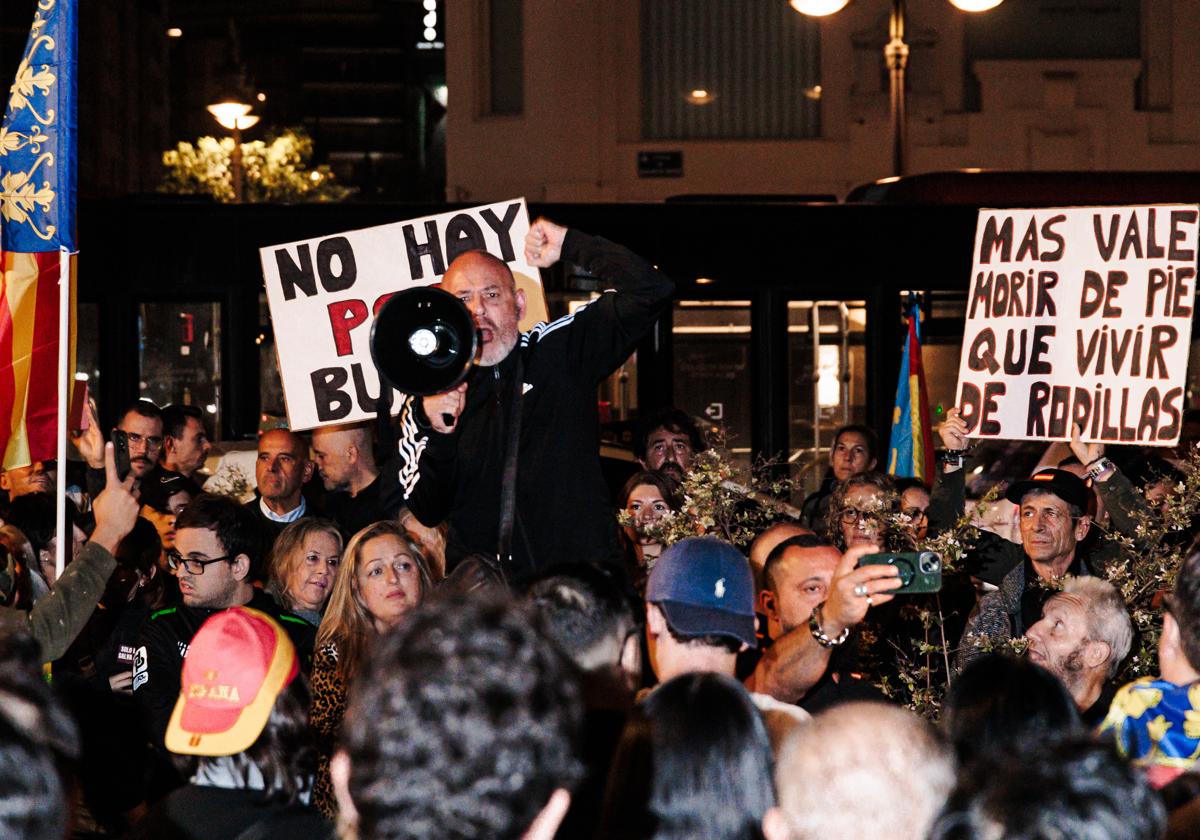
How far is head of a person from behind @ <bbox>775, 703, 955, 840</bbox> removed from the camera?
9.27 ft

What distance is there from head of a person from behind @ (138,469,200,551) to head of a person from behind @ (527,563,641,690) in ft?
15.3

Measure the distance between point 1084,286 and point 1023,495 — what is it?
173 centimetres

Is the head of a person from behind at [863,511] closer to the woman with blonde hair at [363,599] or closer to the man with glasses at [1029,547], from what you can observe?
the man with glasses at [1029,547]

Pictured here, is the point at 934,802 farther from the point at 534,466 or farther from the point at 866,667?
the point at 866,667

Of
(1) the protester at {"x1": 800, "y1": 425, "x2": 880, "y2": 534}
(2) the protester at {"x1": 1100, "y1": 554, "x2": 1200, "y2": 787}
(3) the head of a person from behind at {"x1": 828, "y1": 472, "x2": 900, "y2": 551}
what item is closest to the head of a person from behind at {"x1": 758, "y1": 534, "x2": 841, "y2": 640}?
(3) the head of a person from behind at {"x1": 828, "y1": 472, "x2": 900, "y2": 551}

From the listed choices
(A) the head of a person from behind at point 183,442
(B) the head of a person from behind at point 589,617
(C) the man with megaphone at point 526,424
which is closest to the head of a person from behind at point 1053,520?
(C) the man with megaphone at point 526,424

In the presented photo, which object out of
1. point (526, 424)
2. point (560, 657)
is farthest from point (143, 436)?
point (560, 657)

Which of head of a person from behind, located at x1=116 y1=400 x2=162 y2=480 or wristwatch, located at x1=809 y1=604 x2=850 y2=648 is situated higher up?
head of a person from behind, located at x1=116 y1=400 x2=162 y2=480

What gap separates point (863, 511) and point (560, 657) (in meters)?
3.77

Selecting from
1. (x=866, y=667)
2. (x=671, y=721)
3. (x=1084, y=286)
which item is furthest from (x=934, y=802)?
(x=1084, y=286)

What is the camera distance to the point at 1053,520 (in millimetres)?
6574

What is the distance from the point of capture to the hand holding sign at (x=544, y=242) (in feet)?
16.9

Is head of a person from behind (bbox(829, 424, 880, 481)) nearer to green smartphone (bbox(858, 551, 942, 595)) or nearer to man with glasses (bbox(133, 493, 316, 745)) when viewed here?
man with glasses (bbox(133, 493, 316, 745))

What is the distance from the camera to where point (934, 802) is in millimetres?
2861
